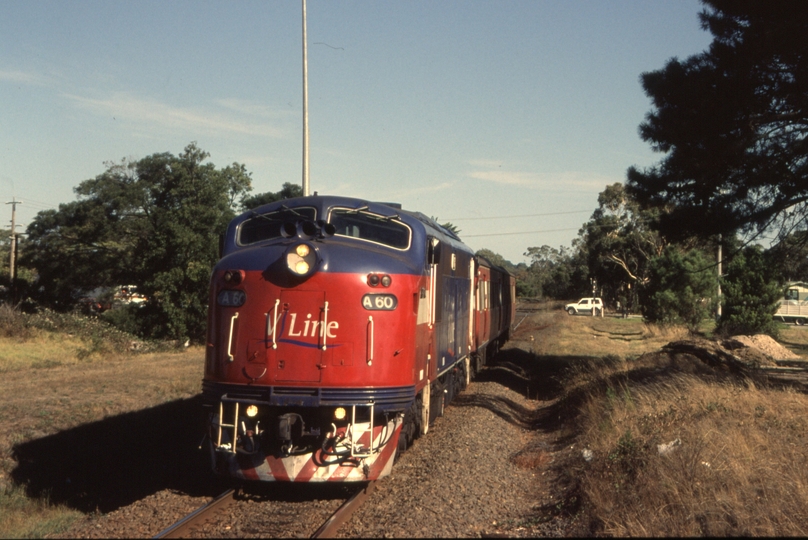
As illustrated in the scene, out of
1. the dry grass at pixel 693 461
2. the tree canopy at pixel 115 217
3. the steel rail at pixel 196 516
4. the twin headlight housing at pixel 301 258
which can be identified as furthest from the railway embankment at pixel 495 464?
the tree canopy at pixel 115 217

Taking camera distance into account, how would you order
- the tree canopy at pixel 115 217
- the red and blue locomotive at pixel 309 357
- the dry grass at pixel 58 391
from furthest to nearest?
the tree canopy at pixel 115 217, the dry grass at pixel 58 391, the red and blue locomotive at pixel 309 357

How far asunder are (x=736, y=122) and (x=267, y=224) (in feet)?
30.0

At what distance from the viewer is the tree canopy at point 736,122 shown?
12.3 metres

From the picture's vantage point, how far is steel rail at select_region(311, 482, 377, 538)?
624cm

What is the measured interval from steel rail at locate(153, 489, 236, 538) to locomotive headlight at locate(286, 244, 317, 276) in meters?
2.49

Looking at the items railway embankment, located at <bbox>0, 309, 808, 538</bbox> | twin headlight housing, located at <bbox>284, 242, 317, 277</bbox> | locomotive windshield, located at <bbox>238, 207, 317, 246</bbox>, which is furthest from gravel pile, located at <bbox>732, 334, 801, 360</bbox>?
twin headlight housing, located at <bbox>284, 242, 317, 277</bbox>

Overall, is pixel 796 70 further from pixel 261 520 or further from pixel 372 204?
pixel 261 520

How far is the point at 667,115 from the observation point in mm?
Result: 13516

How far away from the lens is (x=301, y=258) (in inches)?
294

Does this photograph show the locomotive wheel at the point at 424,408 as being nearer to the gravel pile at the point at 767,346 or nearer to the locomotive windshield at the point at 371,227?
the locomotive windshield at the point at 371,227

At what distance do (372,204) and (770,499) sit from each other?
515 centimetres

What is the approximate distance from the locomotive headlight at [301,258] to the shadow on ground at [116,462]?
278 cm

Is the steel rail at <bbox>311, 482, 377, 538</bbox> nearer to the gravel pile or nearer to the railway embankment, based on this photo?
the railway embankment

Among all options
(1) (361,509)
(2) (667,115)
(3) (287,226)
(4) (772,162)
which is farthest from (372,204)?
(4) (772,162)
